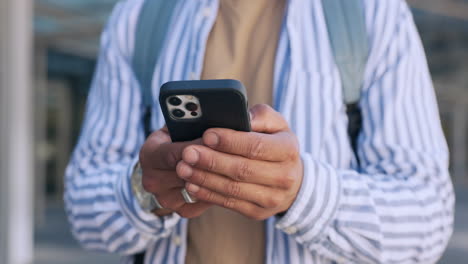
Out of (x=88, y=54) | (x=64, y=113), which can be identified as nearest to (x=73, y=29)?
(x=88, y=54)

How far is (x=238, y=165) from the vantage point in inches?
34.1

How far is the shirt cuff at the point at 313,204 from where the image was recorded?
103 cm

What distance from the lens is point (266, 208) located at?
→ 0.95 metres

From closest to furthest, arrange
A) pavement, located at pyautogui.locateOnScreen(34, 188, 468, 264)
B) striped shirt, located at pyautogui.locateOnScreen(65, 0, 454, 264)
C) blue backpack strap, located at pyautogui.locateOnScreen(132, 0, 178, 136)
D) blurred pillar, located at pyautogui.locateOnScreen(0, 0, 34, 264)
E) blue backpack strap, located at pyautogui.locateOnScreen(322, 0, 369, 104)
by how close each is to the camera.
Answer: striped shirt, located at pyautogui.locateOnScreen(65, 0, 454, 264)
blue backpack strap, located at pyautogui.locateOnScreen(322, 0, 369, 104)
blue backpack strap, located at pyautogui.locateOnScreen(132, 0, 178, 136)
blurred pillar, located at pyautogui.locateOnScreen(0, 0, 34, 264)
pavement, located at pyautogui.locateOnScreen(34, 188, 468, 264)

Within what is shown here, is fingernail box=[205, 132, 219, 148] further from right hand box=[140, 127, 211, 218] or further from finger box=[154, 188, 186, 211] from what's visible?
finger box=[154, 188, 186, 211]

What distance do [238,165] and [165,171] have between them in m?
0.18

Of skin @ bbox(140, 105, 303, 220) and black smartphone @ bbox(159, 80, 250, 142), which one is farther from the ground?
black smartphone @ bbox(159, 80, 250, 142)

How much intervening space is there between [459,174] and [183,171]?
1923cm

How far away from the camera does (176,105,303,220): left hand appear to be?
2.83ft

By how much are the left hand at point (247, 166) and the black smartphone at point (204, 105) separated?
24 mm

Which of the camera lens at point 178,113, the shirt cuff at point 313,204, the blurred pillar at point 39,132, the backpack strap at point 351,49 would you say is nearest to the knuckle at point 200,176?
the camera lens at point 178,113

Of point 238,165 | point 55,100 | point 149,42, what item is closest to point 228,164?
point 238,165

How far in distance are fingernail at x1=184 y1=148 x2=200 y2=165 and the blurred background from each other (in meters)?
4.07

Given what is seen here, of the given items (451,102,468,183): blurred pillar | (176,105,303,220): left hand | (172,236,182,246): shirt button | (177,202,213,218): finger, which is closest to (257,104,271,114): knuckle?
(176,105,303,220): left hand
